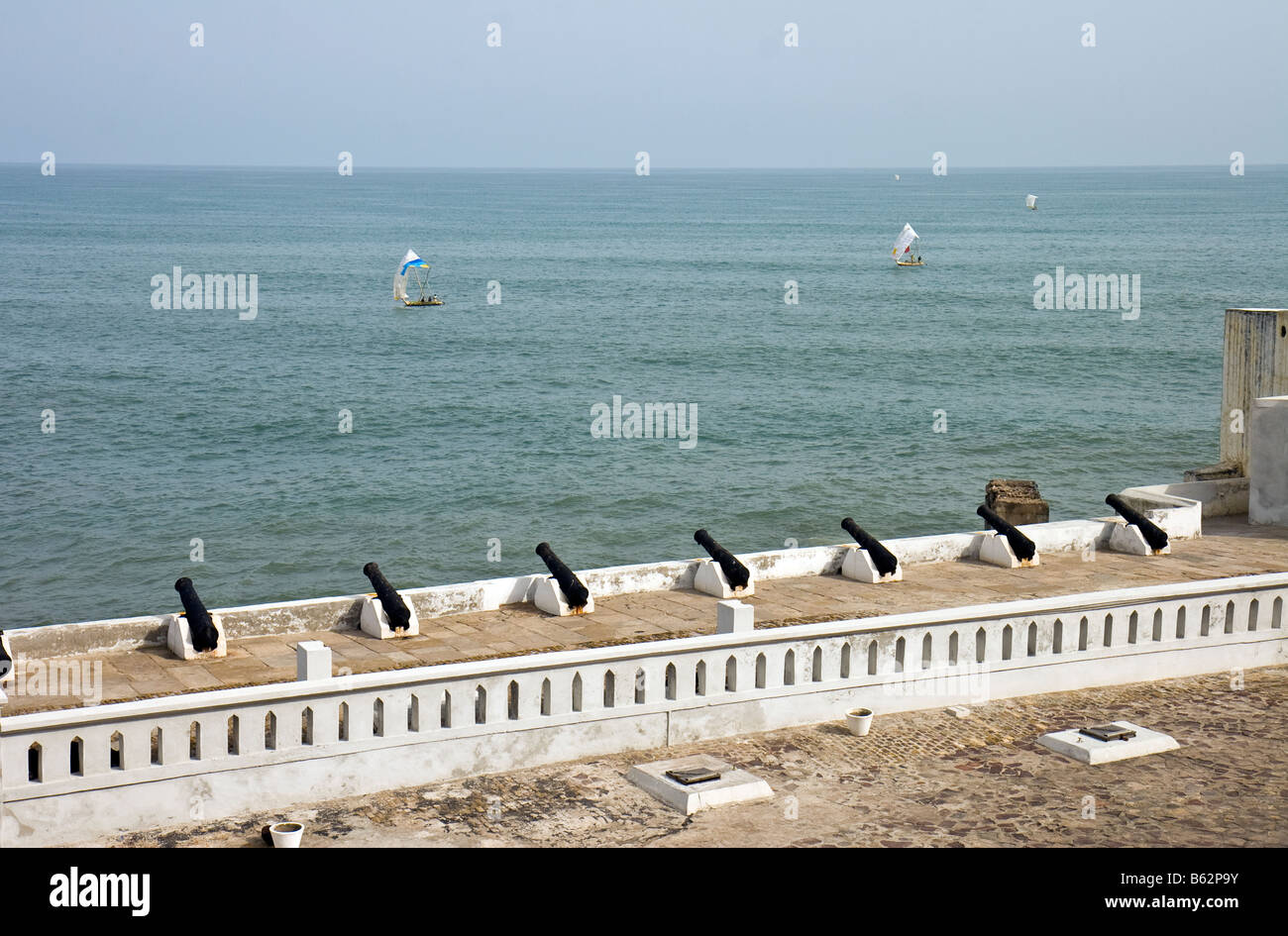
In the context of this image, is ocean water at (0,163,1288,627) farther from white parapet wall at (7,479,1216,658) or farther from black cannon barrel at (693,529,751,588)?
black cannon barrel at (693,529,751,588)

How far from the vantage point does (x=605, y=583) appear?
18.3m

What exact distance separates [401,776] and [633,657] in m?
2.59

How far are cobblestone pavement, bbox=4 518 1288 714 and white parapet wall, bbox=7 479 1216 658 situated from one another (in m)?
0.17

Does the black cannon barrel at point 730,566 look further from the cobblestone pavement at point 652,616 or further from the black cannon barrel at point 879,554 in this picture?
the black cannon barrel at point 879,554

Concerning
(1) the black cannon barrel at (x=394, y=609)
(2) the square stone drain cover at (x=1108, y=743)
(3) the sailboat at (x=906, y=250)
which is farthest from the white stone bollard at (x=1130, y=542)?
(3) the sailboat at (x=906, y=250)

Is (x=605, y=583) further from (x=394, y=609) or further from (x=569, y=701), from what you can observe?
(x=569, y=701)

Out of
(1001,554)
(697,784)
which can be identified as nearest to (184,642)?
(697,784)

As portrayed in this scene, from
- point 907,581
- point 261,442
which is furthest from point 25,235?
point 907,581

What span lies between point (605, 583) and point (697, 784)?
189 inches

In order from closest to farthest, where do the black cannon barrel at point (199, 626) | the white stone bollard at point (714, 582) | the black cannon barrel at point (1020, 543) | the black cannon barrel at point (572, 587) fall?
the black cannon barrel at point (199, 626), the black cannon barrel at point (572, 587), the white stone bollard at point (714, 582), the black cannon barrel at point (1020, 543)

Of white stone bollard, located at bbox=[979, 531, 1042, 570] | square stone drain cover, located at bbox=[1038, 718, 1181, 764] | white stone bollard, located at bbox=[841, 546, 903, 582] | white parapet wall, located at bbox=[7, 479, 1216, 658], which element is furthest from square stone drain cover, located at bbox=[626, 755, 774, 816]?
white stone bollard, located at bbox=[979, 531, 1042, 570]

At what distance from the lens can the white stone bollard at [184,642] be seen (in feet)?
51.0

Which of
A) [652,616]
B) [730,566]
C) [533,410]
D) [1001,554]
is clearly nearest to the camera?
[652,616]

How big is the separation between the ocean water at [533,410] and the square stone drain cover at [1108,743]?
2340 cm
